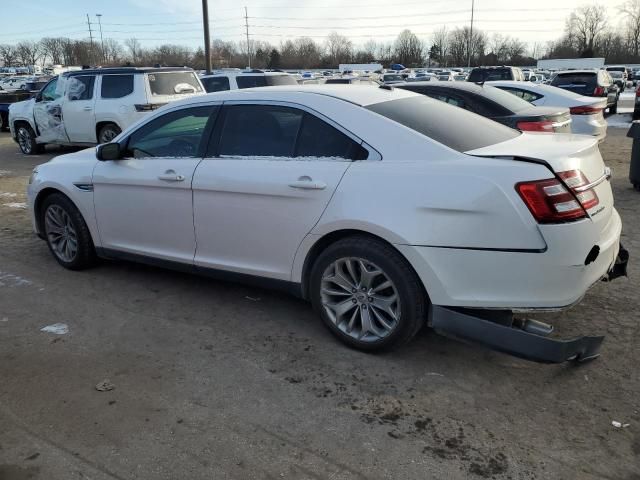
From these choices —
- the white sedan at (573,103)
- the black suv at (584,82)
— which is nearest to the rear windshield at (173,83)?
the white sedan at (573,103)

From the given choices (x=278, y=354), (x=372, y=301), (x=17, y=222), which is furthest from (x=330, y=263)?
(x=17, y=222)

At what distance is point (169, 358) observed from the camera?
3699mm

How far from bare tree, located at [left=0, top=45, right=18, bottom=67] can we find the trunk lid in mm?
135066

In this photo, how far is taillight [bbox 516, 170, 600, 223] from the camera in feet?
9.84

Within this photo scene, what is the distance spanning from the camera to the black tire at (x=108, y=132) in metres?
11.9

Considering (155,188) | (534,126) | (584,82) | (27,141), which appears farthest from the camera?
(584,82)

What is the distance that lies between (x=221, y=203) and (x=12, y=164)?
10.9 m

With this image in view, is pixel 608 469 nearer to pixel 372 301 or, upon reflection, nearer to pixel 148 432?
pixel 372 301

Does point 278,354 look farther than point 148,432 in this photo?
Yes

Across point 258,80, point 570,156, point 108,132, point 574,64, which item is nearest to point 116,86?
point 108,132

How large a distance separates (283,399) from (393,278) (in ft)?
3.07

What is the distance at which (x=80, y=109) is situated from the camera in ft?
40.4

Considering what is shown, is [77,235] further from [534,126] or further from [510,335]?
[534,126]

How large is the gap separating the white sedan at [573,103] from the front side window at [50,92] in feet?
31.1
